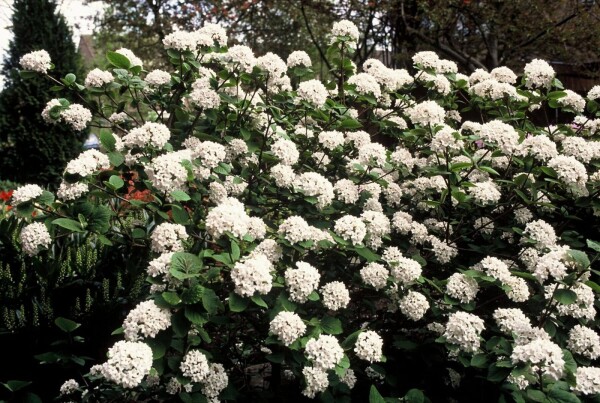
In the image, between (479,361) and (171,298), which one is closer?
(171,298)

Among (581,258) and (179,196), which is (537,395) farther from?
(179,196)

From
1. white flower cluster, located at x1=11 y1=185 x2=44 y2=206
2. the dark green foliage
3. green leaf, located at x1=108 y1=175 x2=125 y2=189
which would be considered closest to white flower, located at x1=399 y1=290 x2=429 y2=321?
green leaf, located at x1=108 y1=175 x2=125 y2=189

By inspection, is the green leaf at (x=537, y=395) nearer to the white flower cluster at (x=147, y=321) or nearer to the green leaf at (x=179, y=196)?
the white flower cluster at (x=147, y=321)

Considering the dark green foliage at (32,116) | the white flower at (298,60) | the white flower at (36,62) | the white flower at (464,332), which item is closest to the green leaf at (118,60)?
the white flower at (36,62)

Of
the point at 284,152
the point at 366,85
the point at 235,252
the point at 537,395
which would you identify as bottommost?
the point at 537,395

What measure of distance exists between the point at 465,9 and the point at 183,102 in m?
6.17

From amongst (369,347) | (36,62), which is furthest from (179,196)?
(36,62)

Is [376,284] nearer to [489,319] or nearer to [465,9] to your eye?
[489,319]

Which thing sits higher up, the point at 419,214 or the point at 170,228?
the point at 419,214

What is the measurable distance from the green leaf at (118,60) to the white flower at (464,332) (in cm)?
187

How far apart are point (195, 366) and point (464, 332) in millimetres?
1011

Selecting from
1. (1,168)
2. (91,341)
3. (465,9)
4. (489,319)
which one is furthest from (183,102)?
(1,168)

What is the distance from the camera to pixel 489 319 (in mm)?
2617

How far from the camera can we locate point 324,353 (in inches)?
70.3
